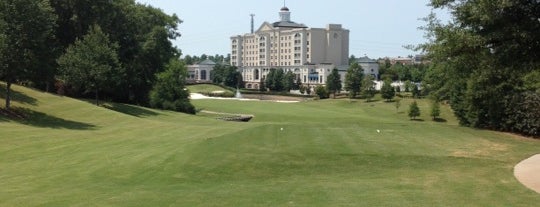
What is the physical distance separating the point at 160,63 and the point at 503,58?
197ft

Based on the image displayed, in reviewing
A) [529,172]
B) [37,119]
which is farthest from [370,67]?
[529,172]

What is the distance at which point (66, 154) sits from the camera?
840 inches

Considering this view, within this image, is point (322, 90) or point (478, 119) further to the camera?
point (322, 90)

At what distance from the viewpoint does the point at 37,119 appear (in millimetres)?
34406

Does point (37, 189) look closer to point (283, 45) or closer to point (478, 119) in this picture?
point (478, 119)

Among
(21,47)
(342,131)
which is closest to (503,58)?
(342,131)

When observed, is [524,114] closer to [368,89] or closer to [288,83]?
[368,89]

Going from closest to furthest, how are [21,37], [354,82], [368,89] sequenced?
[21,37]
[368,89]
[354,82]

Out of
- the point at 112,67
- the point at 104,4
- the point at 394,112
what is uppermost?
the point at 104,4

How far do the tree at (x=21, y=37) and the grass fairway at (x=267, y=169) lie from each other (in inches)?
288

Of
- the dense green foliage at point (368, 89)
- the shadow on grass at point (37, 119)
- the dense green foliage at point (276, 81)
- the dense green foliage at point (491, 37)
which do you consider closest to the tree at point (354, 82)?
the dense green foliage at point (368, 89)

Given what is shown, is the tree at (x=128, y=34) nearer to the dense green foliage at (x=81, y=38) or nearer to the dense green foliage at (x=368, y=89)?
the dense green foliage at (x=81, y=38)

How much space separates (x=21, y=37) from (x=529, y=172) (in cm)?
3018

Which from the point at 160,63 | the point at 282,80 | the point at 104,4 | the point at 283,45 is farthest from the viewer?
the point at 283,45
